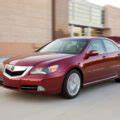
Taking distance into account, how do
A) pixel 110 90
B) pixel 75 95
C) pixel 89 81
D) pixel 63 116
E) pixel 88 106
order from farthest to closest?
1. pixel 110 90
2. pixel 89 81
3. pixel 75 95
4. pixel 88 106
5. pixel 63 116

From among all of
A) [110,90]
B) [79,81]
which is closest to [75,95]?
[79,81]

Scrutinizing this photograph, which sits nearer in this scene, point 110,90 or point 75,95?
point 75,95

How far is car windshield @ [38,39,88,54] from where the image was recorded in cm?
853

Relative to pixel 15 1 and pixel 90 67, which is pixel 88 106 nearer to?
pixel 90 67

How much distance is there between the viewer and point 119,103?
7.37 m

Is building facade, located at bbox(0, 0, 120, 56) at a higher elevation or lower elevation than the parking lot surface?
higher

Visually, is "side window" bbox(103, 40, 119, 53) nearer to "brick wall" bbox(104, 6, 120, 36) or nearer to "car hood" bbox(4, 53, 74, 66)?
"car hood" bbox(4, 53, 74, 66)

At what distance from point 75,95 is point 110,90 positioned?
56.4 inches

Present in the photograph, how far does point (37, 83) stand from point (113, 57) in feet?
10.3

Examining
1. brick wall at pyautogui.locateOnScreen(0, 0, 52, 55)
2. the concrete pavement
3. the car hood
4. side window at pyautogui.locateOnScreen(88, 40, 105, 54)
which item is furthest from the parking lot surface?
brick wall at pyautogui.locateOnScreen(0, 0, 52, 55)

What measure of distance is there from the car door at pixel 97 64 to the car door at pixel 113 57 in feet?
0.60

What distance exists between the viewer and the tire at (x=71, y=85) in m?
7.65

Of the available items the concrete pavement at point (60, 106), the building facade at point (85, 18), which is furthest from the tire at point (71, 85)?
the building facade at point (85, 18)

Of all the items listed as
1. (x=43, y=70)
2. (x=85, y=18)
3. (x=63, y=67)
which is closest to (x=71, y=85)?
(x=63, y=67)
